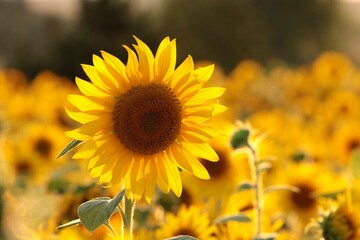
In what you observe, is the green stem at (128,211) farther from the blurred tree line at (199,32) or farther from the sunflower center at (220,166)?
the blurred tree line at (199,32)

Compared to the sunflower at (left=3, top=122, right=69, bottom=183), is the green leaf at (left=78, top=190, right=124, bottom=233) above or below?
below

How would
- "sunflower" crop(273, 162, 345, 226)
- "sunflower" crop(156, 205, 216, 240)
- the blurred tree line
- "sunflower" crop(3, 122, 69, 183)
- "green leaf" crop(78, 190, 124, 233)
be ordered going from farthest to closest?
1. the blurred tree line
2. "sunflower" crop(3, 122, 69, 183)
3. "sunflower" crop(273, 162, 345, 226)
4. "sunflower" crop(156, 205, 216, 240)
5. "green leaf" crop(78, 190, 124, 233)

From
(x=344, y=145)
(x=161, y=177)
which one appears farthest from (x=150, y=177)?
(x=344, y=145)

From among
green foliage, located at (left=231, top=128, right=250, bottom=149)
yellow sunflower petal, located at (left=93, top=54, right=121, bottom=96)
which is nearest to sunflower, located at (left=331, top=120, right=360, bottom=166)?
green foliage, located at (left=231, top=128, right=250, bottom=149)

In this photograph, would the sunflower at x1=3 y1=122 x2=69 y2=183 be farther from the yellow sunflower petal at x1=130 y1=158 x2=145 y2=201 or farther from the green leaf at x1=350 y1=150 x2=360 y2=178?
the yellow sunflower petal at x1=130 y1=158 x2=145 y2=201

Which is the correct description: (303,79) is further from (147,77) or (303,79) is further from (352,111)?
(147,77)

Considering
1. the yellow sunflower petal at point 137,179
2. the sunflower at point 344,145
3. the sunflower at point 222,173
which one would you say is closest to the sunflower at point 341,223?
the yellow sunflower petal at point 137,179

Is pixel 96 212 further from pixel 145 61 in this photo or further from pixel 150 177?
pixel 145 61
